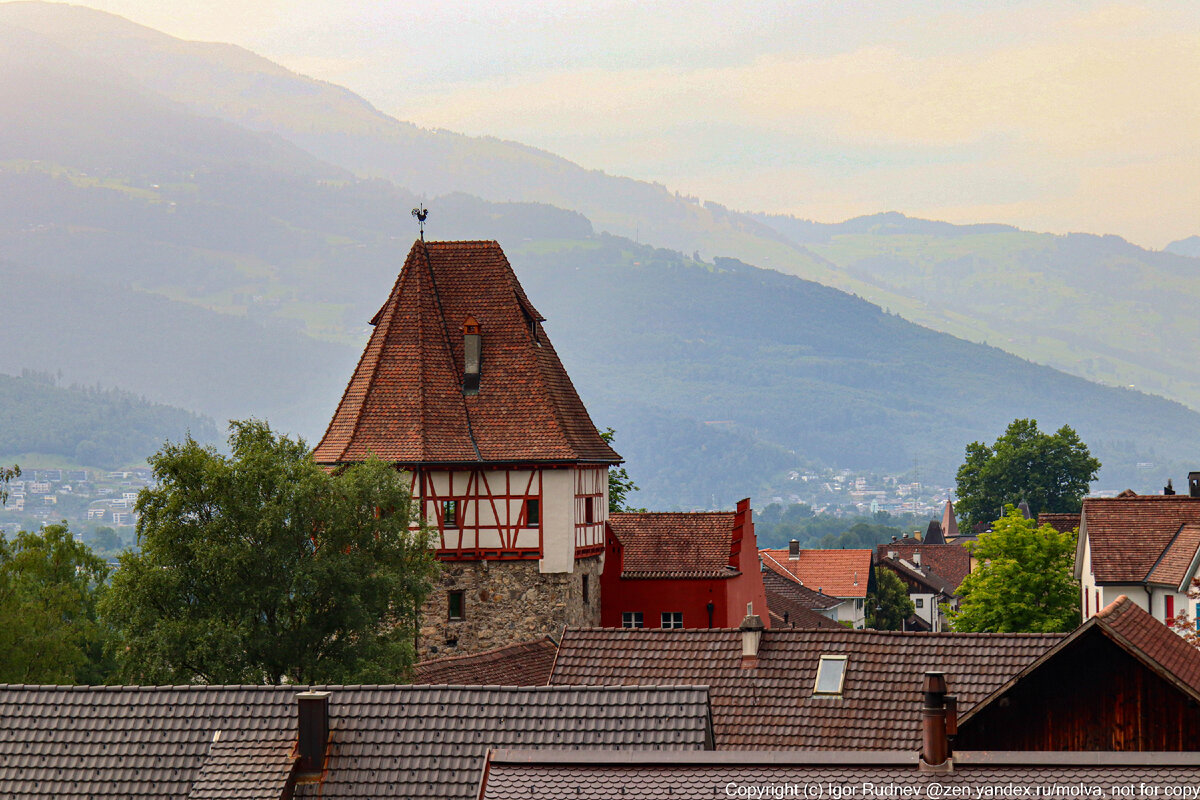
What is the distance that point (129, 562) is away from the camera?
33219 mm

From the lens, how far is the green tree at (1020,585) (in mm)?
55188

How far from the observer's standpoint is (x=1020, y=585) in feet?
183

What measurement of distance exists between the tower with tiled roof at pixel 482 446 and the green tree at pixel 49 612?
8.12 meters

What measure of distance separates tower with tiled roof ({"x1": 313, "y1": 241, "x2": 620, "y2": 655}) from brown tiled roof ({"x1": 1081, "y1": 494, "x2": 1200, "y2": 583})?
18.6 m

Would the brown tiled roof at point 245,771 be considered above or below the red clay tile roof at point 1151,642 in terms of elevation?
below

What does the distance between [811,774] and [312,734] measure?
5.99 meters

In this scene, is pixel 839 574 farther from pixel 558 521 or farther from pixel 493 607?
pixel 493 607

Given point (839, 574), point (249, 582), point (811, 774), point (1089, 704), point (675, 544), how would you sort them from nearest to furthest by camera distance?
point (811, 774)
point (1089, 704)
point (249, 582)
point (675, 544)
point (839, 574)

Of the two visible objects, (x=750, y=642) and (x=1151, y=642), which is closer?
(x=1151, y=642)

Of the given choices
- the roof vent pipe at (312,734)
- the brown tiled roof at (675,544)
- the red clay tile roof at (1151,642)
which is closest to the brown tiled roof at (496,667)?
the brown tiled roof at (675,544)

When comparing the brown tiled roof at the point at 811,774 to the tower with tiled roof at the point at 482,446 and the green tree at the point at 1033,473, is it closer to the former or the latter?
the tower with tiled roof at the point at 482,446

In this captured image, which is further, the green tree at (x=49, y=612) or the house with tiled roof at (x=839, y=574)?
the house with tiled roof at (x=839, y=574)

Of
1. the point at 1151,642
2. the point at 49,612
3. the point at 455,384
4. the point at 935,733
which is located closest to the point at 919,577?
the point at 455,384

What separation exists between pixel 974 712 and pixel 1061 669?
133 cm
